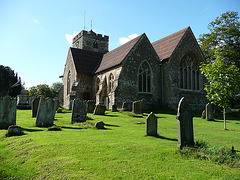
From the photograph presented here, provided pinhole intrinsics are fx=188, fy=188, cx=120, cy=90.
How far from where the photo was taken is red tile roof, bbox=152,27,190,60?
77.8 ft

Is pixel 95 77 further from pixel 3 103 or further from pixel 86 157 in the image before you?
pixel 86 157

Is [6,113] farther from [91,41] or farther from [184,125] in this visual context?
[91,41]

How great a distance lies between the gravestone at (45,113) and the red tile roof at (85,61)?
1757 cm

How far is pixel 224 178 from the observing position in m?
4.00

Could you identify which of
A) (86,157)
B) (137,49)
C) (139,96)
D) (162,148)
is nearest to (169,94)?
(139,96)

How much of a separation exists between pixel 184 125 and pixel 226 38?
24.6m

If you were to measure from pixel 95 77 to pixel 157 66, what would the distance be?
891 cm

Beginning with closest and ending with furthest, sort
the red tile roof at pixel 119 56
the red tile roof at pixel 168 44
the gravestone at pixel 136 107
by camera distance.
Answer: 1. the gravestone at pixel 136 107
2. the red tile roof at pixel 119 56
3. the red tile roof at pixel 168 44

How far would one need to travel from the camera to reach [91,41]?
4144 centimetres

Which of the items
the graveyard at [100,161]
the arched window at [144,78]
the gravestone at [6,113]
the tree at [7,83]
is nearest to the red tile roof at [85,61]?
the arched window at [144,78]

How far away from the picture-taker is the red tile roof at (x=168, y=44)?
933 inches

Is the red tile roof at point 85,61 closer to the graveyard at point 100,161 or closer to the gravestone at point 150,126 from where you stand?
the gravestone at point 150,126

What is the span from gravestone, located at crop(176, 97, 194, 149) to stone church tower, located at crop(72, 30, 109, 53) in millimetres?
36725

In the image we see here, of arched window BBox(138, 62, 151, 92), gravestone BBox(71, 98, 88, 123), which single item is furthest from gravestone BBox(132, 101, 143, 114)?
gravestone BBox(71, 98, 88, 123)
